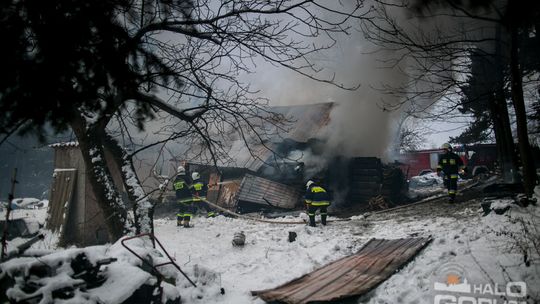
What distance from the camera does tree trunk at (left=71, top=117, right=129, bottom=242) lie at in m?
5.07

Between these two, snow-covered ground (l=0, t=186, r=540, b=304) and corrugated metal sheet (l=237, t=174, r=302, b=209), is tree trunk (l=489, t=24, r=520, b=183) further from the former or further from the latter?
corrugated metal sheet (l=237, t=174, r=302, b=209)

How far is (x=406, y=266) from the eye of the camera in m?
4.84

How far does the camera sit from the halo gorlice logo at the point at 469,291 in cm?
344

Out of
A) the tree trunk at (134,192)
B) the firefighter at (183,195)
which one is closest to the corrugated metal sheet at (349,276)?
the tree trunk at (134,192)

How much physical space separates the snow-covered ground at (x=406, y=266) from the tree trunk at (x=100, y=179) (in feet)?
3.46

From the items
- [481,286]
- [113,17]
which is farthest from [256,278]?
[113,17]

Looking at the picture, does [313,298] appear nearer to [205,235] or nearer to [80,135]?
[80,135]

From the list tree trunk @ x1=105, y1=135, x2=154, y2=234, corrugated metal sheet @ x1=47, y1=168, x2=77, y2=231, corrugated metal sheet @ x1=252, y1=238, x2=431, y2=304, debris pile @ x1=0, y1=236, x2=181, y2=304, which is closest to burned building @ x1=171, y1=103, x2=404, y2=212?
corrugated metal sheet @ x1=47, y1=168, x2=77, y2=231

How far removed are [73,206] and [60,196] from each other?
2.02 feet

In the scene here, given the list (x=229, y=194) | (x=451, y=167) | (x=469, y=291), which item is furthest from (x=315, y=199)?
(x=229, y=194)

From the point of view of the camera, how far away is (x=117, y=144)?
5711 millimetres

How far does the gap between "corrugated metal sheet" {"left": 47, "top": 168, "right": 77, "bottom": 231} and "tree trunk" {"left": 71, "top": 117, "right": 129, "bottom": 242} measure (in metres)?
4.98

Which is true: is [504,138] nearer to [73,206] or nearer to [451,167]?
[451,167]

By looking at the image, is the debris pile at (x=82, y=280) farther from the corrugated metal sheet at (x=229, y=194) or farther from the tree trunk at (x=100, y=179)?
the corrugated metal sheet at (x=229, y=194)
